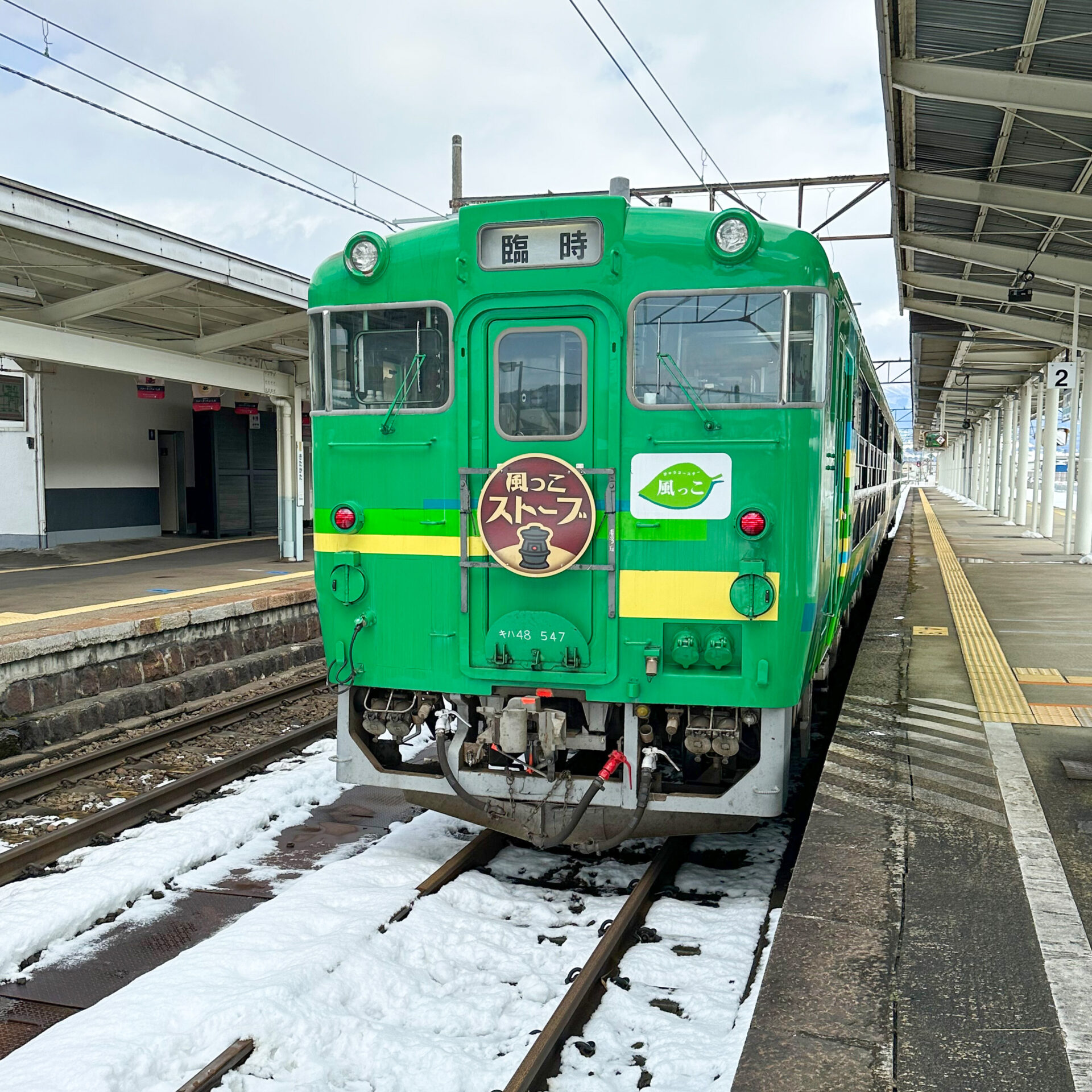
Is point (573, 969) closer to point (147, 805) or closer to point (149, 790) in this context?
point (147, 805)

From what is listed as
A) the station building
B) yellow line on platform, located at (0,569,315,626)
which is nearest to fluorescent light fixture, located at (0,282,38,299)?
the station building

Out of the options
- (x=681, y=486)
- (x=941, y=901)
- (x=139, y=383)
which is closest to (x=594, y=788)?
(x=681, y=486)

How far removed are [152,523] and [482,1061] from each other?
2056 cm

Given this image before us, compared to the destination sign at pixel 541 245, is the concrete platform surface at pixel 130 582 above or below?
below

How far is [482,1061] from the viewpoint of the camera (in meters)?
3.82

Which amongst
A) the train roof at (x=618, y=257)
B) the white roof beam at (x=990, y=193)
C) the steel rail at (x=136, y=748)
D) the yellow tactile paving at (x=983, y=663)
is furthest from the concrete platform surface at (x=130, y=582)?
the white roof beam at (x=990, y=193)

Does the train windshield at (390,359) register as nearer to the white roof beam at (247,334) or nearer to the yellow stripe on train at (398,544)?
the yellow stripe on train at (398,544)

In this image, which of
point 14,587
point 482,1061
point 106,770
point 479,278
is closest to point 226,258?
point 14,587

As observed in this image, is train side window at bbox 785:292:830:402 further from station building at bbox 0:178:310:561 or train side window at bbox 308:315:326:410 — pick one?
station building at bbox 0:178:310:561

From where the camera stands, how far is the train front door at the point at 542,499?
4.98 m

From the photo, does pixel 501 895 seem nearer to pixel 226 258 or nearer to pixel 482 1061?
pixel 482 1061

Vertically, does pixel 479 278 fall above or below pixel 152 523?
above

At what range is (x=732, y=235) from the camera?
4809 millimetres

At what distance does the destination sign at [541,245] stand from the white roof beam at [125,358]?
8289 millimetres
